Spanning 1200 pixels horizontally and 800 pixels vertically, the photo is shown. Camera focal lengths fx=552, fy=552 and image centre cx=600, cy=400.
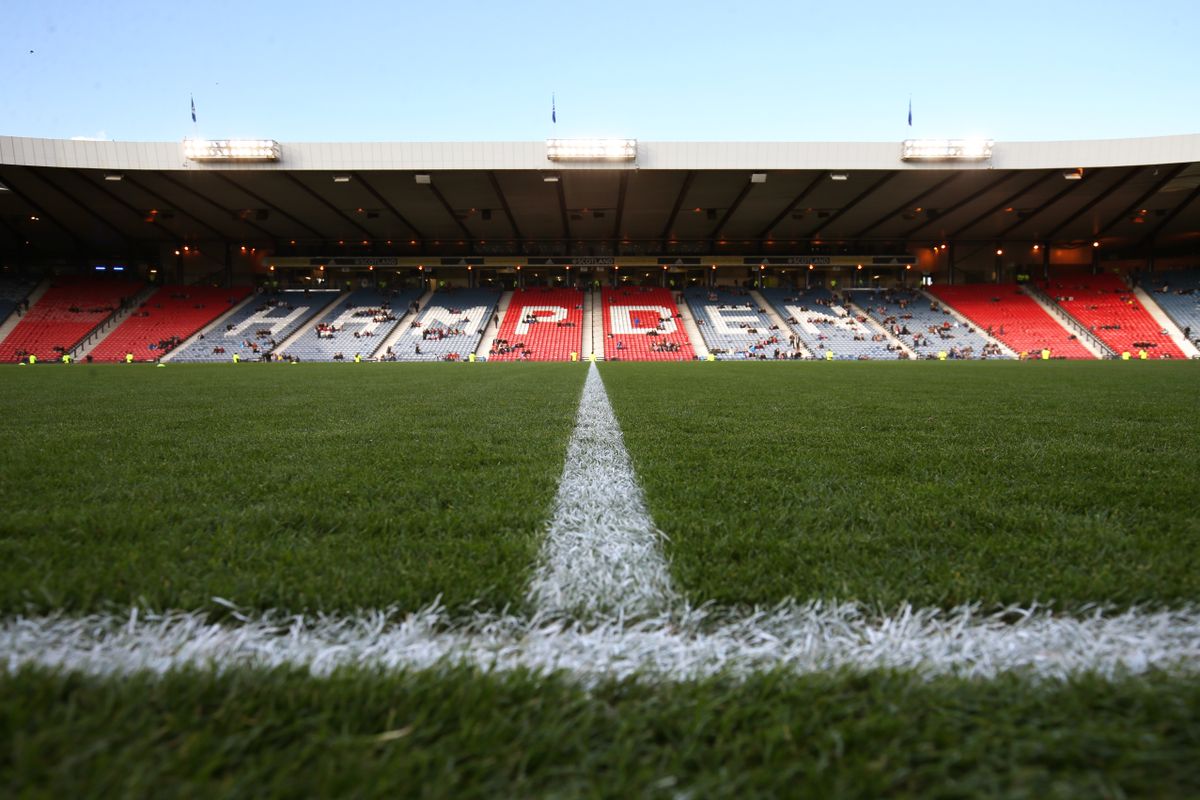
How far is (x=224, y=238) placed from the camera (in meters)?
29.8

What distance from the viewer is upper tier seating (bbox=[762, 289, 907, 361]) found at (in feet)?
77.3

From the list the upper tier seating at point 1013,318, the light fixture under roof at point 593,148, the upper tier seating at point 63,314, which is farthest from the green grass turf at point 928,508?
the upper tier seating at point 63,314

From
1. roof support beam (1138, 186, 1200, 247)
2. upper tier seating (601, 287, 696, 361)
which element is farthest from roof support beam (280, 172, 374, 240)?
roof support beam (1138, 186, 1200, 247)

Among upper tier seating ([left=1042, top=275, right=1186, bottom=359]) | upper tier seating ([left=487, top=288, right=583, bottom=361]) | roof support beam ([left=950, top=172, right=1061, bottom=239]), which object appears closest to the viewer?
roof support beam ([left=950, top=172, right=1061, bottom=239])

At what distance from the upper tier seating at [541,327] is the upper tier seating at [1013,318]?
1920 cm

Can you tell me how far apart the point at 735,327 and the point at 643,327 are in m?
4.46

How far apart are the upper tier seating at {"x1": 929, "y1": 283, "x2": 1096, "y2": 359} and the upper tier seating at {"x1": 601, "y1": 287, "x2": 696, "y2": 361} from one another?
558 inches

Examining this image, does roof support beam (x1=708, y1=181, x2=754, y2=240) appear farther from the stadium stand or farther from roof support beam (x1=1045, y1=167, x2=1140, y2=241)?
roof support beam (x1=1045, y1=167, x2=1140, y2=241)

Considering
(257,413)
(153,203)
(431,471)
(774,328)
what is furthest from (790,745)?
(153,203)

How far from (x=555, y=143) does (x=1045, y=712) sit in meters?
21.0

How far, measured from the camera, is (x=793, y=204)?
2470 cm

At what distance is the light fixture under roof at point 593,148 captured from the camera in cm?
1945

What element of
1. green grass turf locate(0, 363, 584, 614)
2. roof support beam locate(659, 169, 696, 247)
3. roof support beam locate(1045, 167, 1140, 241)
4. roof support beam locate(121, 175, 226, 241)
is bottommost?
green grass turf locate(0, 363, 584, 614)

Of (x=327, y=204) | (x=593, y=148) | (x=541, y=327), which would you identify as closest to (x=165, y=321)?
(x=327, y=204)
